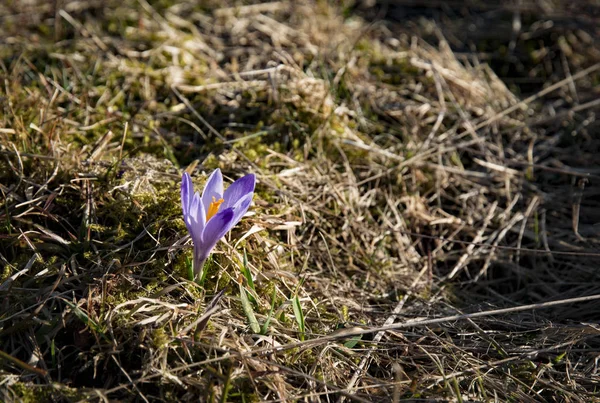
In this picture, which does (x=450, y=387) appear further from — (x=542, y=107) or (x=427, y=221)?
(x=542, y=107)

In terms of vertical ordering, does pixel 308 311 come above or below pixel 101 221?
below

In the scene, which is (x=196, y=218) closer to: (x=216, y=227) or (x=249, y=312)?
(x=216, y=227)

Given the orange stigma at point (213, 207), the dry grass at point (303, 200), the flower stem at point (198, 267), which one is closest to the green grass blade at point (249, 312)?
the dry grass at point (303, 200)

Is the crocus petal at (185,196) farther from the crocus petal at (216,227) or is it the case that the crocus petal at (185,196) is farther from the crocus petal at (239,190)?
the crocus petal at (239,190)

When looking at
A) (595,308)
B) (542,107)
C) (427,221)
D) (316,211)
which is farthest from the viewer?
(542,107)

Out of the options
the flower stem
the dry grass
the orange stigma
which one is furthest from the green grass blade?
the orange stigma

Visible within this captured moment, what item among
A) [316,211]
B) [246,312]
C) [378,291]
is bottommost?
[378,291]

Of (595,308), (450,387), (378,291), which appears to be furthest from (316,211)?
(595,308)

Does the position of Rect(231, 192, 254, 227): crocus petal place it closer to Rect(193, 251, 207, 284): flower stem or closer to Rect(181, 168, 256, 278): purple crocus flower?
Rect(181, 168, 256, 278): purple crocus flower
